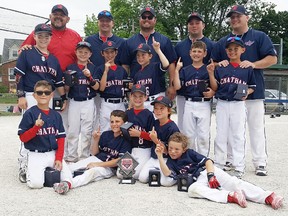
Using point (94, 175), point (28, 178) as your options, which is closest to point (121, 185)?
point (94, 175)

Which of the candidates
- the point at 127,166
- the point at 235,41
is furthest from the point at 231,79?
the point at 127,166

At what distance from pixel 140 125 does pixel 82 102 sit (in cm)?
114

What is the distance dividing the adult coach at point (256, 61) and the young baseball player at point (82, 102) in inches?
79.2

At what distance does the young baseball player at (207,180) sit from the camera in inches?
161

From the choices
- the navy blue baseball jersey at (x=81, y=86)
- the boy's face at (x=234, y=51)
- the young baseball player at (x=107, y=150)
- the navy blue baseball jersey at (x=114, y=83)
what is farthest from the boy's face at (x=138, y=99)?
the boy's face at (x=234, y=51)

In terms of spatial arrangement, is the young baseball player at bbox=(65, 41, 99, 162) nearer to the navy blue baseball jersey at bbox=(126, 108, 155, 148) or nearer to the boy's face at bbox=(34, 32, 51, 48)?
the boy's face at bbox=(34, 32, 51, 48)

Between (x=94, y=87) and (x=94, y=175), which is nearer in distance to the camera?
(x=94, y=175)

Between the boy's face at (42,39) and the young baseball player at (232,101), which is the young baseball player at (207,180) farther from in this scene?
the boy's face at (42,39)

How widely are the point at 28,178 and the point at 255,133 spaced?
3334mm

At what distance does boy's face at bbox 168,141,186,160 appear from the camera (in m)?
4.74

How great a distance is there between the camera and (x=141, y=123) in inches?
209

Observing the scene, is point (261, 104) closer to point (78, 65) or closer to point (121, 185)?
point (121, 185)

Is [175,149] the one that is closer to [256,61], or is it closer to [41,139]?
[41,139]

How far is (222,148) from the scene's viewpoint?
5.55 m
